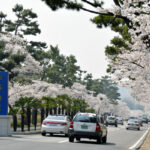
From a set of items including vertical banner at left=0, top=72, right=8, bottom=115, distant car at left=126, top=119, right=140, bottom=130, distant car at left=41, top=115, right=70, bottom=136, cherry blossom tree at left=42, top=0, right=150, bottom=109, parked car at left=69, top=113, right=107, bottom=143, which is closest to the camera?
cherry blossom tree at left=42, top=0, right=150, bottom=109

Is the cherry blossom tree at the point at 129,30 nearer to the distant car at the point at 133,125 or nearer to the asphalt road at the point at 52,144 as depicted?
the asphalt road at the point at 52,144

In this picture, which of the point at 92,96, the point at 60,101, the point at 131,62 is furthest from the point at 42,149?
the point at 92,96

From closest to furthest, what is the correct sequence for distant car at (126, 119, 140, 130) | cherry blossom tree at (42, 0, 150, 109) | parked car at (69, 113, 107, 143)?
cherry blossom tree at (42, 0, 150, 109)
parked car at (69, 113, 107, 143)
distant car at (126, 119, 140, 130)

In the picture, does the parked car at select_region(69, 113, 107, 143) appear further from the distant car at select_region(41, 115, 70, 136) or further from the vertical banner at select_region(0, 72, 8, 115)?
the vertical banner at select_region(0, 72, 8, 115)

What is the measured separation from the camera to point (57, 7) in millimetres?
16891

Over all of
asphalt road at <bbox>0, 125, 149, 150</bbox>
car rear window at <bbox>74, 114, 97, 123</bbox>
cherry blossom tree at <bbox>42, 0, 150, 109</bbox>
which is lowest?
asphalt road at <bbox>0, 125, 149, 150</bbox>

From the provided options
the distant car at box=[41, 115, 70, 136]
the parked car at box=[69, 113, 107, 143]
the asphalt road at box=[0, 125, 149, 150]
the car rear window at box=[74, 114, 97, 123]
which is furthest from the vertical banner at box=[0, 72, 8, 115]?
the parked car at box=[69, 113, 107, 143]

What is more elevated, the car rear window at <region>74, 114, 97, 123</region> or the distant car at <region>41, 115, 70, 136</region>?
the car rear window at <region>74, 114, 97, 123</region>

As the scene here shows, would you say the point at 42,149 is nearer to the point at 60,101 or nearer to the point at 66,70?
the point at 60,101

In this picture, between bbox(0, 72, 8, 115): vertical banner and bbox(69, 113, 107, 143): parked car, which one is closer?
bbox(69, 113, 107, 143): parked car

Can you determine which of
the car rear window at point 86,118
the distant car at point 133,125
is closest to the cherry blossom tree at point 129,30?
the car rear window at point 86,118

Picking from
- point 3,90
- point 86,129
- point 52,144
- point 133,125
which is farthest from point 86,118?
point 133,125

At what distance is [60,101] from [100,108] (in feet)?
278

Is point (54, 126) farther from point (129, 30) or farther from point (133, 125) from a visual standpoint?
point (133, 125)
